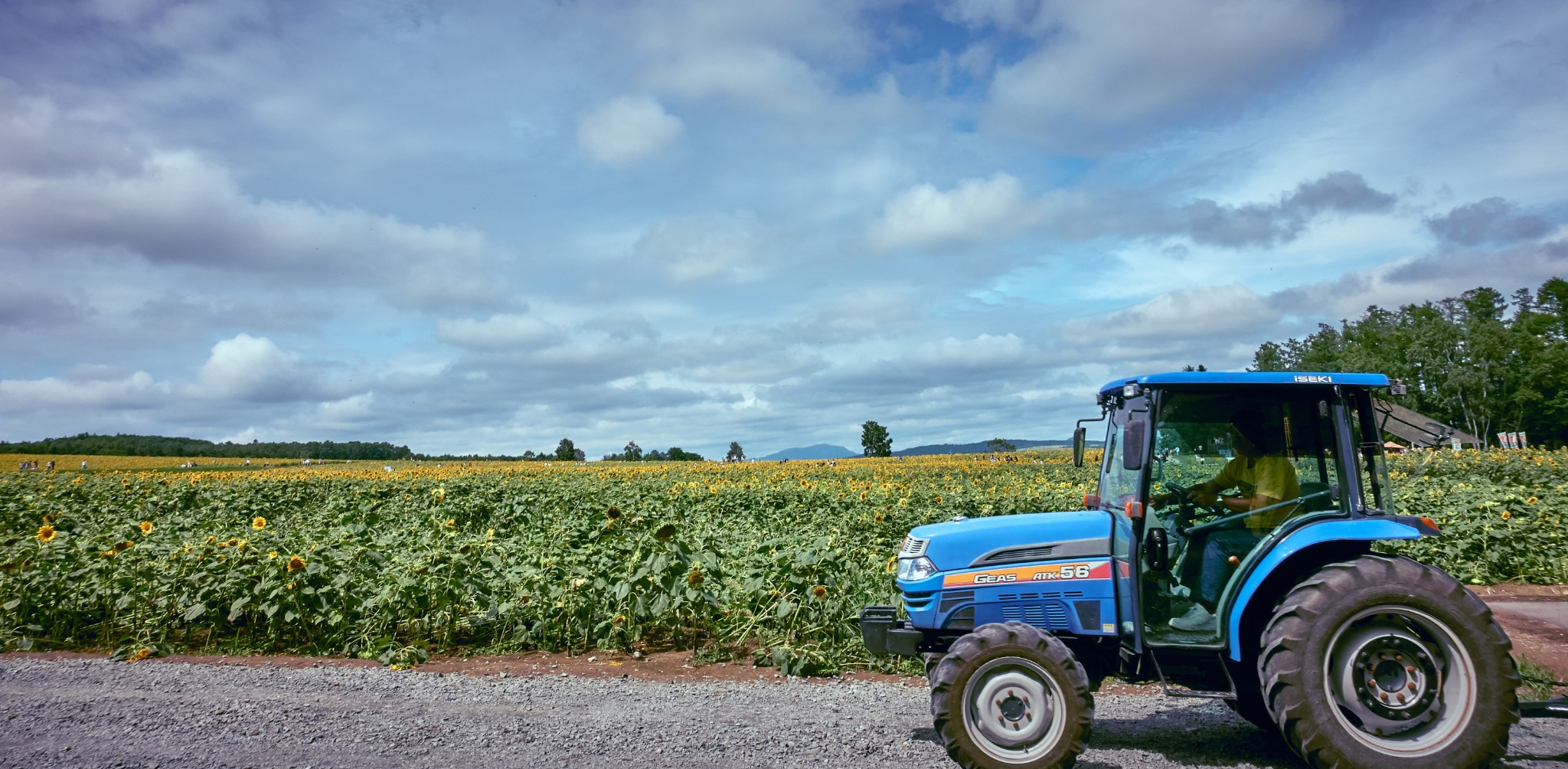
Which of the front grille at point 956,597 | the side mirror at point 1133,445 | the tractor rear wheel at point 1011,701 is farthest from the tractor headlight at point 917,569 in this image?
the side mirror at point 1133,445

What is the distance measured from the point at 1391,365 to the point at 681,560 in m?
86.5

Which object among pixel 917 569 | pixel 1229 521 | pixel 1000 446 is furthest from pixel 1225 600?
pixel 1000 446

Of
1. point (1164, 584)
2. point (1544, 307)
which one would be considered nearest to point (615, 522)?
point (1164, 584)

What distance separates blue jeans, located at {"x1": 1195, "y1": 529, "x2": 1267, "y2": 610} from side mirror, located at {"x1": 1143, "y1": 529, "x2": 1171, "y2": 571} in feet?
0.96

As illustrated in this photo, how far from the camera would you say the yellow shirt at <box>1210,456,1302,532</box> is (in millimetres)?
4836

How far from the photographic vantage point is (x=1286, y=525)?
4.78 m

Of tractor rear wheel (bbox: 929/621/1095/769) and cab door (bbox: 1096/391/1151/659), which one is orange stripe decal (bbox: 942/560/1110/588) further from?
tractor rear wheel (bbox: 929/621/1095/769)

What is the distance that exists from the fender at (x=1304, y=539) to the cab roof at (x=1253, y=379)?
0.79 m

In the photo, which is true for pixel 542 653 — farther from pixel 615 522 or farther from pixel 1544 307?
pixel 1544 307

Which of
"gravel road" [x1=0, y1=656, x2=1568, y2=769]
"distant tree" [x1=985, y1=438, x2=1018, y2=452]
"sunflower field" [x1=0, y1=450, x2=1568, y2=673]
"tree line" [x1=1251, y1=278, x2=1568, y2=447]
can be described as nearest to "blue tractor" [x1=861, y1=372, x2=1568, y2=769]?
"gravel road" [x1=0, y1=656, x2=1568, y2=769]

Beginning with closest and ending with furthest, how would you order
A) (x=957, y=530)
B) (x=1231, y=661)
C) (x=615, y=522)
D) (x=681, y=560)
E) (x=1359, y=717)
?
(x=1359, y=717) < (x=1231, y=661) < (x=957, y=530) < (x=681, y=560) < (x=615, y=522)

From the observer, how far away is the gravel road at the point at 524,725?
484 cm

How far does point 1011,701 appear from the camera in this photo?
4520 mm

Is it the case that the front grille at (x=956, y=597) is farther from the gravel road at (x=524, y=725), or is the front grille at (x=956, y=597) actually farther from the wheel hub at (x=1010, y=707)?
the gravel road at (x=524, y=725)
